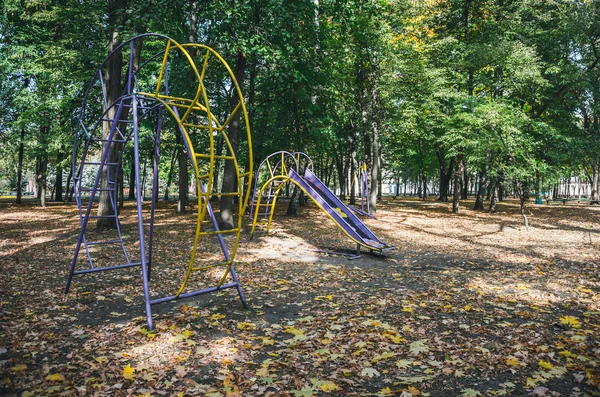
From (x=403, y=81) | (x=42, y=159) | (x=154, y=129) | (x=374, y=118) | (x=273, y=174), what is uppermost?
(x=403, y=81)

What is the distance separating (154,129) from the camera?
1549cm

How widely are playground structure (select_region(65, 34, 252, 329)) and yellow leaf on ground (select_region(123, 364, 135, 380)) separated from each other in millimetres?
831

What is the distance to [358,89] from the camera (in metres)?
19.4

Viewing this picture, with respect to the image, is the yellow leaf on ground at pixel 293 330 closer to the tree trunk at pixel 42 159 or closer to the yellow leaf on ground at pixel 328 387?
the yellow leaf on ground at pixel 328 387

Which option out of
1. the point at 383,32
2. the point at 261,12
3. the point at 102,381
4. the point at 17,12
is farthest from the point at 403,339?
the point at 17,12

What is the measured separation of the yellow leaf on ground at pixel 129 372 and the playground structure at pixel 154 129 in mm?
831

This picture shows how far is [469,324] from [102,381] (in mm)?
3799

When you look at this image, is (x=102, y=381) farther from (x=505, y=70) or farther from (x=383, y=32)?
(x=505, y=70)

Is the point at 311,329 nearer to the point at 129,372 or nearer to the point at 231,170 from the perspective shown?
the point at 129,372

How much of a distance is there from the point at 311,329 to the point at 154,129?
44.2ft

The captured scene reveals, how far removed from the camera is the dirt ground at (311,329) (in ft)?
10.2

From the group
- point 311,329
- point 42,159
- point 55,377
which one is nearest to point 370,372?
point 311,329

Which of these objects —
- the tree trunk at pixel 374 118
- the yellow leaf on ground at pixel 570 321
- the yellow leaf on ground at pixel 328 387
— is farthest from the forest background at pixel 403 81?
the yellow leaf on ground at pixel 328 387

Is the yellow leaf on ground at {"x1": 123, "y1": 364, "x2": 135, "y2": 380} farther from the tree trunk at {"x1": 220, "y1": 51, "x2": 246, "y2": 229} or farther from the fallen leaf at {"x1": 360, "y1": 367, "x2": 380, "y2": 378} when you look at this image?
the tree trunk at {"x1": 220, "y1": 51, "x2": 246, "y2": 229}
